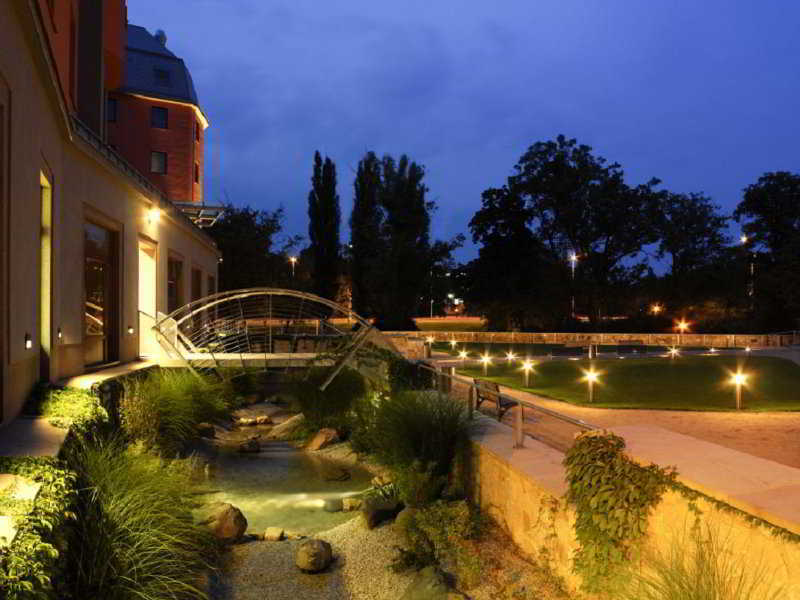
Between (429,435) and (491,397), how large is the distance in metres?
1.37

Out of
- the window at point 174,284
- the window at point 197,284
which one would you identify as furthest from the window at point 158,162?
the window at point 174,284

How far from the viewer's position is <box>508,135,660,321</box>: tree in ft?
141

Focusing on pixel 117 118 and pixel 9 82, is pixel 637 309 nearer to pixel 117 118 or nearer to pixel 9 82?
pixel 117 118

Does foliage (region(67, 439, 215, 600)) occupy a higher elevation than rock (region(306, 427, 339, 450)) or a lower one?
higher

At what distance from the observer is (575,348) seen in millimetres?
30297

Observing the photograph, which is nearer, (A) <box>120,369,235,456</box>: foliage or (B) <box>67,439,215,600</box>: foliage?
(B) <box>67,439,215,600</box>: foliage

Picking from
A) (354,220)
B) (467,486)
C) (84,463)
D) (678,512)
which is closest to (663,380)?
(467,486)

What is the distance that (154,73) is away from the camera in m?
30.4

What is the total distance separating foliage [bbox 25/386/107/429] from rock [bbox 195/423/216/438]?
4.89 meters

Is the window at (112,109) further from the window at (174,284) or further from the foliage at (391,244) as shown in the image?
the foliage at (391,244)

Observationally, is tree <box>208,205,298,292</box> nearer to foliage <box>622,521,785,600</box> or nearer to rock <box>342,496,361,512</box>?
rock <box>342,496,361,512</box>

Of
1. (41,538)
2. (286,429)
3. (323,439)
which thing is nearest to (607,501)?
(41,538)

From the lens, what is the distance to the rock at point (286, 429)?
14023 mm

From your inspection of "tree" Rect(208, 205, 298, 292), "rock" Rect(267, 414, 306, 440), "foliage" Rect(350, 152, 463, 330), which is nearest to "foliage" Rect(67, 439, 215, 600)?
"rock" Rect(267, 414, 306, 440)
